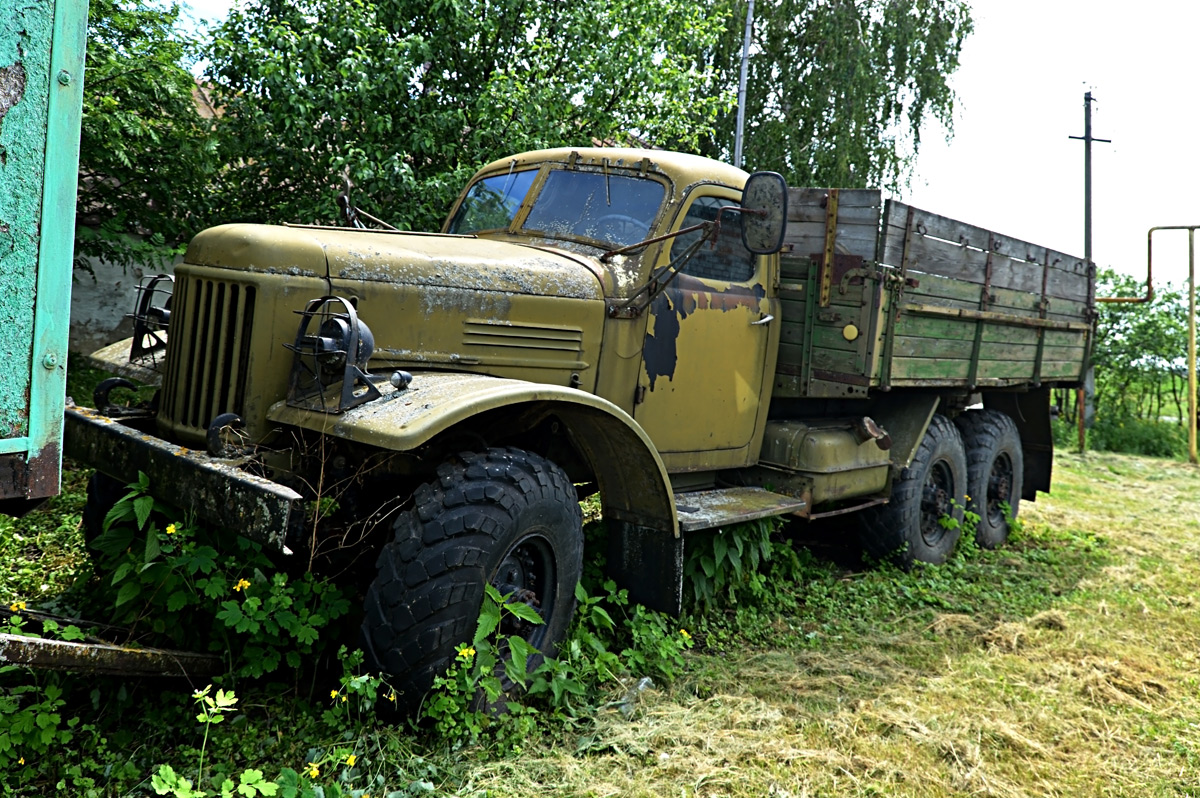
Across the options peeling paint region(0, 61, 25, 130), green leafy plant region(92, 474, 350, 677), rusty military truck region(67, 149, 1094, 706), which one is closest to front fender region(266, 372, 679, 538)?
rusty military truck region(67, 149, 1094, 706)

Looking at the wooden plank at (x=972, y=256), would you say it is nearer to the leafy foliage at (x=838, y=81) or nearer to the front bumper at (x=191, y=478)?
the front bumper at (x=191, y=478)

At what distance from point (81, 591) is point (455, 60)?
6.31 meters

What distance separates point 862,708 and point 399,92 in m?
6.53

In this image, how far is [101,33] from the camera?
634cm

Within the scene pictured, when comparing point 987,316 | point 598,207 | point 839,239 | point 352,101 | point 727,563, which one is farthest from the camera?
point 352,101

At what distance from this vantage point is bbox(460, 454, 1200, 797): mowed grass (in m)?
3.10

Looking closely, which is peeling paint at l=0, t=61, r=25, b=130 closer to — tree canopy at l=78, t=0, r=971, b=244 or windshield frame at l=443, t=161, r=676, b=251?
windshield frame at l=443, t=161, r=676, b=251

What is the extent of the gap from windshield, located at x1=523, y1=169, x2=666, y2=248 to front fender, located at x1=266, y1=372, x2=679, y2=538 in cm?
104

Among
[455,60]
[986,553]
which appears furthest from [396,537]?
[455,60]

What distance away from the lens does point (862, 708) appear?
12.1 feet

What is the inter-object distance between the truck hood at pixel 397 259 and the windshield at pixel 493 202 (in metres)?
0.49

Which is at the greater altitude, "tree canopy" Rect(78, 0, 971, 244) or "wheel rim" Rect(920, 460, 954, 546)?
"tree canopy" Rect(78, 0, 971, 244)

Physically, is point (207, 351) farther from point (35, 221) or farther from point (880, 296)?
point (880, 296)

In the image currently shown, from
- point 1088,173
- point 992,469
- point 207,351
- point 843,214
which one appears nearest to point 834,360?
point 843,214
